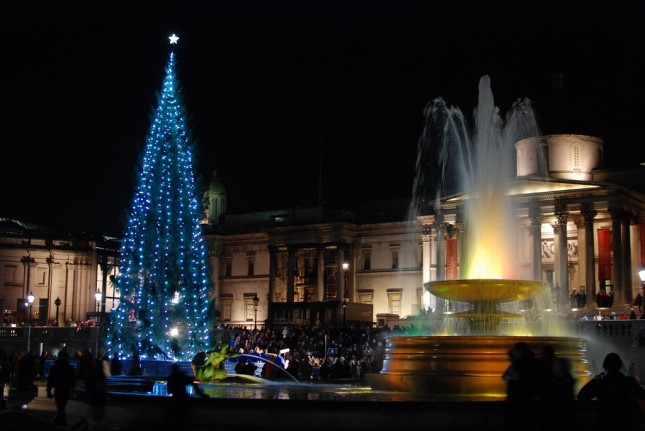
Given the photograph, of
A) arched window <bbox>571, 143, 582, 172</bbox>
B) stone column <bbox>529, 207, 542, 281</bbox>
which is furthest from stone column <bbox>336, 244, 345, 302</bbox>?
stone column <bbox>529, 207, 542, 281</bbox>

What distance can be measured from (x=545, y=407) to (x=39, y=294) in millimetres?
85432

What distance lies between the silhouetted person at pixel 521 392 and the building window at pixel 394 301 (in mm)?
63378

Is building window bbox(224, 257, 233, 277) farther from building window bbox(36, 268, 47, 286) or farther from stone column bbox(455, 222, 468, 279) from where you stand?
stone column bbox(455, 222, 468, 279)

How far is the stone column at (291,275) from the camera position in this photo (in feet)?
252

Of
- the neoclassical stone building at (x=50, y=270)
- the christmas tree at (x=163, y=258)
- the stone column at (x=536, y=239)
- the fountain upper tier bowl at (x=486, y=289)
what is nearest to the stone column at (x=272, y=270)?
the neoclassical stone building at (x=50, y=270)

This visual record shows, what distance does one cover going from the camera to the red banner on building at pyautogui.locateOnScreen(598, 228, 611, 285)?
58.6m

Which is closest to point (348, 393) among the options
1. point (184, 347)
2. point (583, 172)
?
point (184, 347)

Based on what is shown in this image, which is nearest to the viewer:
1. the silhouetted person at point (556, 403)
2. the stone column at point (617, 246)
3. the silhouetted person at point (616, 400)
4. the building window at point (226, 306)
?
the silhouetted person at point (616, 400)

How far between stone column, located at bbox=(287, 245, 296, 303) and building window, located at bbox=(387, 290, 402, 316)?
7203 mm

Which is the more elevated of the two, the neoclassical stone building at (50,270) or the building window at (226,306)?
the neoclassical stone building at (50,270)

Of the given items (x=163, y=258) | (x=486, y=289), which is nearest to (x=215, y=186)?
(x=163, y=258)

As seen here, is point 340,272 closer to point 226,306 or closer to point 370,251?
point 370,251

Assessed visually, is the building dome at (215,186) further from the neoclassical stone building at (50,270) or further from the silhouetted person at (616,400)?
the silhouetted person at (616,400)

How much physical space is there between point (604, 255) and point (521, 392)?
48.8 meters
